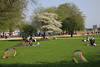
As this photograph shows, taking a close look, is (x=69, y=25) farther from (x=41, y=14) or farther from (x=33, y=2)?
(x=33, y=2)

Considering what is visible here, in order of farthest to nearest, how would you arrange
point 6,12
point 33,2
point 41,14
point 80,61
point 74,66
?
1. point 41,14
2. point 6,12
3. point 33,2
4. point 80,61
5. point 74,66

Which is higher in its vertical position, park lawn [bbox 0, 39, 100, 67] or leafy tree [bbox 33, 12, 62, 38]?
leafy tree [bbox 33, 12, 62, 38]

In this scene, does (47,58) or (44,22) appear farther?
(44,22)

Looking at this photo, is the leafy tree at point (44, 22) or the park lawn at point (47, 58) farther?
the leafy tree at point (44, 22)

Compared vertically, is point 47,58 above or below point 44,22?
below

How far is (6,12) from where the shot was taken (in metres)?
26.3

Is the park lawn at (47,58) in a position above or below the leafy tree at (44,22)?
below

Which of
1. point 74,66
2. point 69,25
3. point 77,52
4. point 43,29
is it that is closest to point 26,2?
point 77,52

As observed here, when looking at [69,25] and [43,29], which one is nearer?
[43,29]

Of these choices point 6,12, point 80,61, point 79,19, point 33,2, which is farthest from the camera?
point 79,19

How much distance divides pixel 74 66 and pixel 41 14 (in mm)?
37567

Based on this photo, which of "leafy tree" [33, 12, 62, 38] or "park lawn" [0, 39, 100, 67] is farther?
"leafy tree" [33, 12, 62, 38]

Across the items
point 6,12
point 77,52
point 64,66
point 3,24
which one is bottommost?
point 64,66

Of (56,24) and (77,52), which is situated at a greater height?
(56,24)
